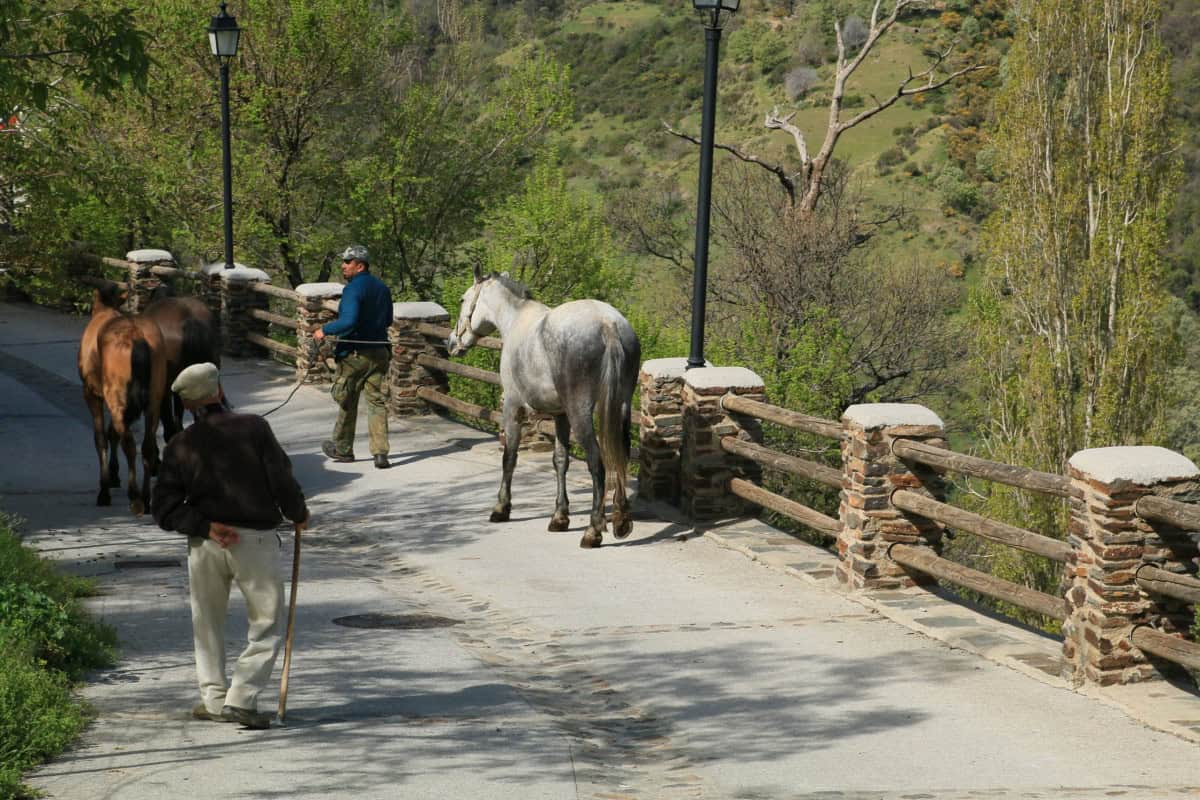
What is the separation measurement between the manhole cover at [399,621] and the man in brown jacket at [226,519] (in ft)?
8.37

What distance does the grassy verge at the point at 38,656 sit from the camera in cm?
676

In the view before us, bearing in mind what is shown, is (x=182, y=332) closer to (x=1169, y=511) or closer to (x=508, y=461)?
(x=508, y=461)

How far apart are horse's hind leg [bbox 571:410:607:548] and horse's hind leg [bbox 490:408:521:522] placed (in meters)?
0.87

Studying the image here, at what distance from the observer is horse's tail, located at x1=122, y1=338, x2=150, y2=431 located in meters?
13.4

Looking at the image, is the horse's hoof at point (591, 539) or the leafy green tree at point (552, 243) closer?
the horse's hoof at point (591, 539)

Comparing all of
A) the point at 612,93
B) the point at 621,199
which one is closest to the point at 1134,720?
the point at 621,199

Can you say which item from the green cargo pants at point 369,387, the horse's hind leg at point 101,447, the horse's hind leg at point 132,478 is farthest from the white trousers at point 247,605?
the green cargo pants at point 369,387

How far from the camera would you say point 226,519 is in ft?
24.3

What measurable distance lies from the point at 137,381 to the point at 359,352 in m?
2.93

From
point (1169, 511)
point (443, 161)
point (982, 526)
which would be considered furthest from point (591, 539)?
point (443, 161)

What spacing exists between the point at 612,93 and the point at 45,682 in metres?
91.5

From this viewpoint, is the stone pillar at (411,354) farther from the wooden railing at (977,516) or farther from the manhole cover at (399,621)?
the manhole cover at (399,621)

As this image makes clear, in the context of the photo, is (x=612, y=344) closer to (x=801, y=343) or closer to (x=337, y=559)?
(x=337, y=559)

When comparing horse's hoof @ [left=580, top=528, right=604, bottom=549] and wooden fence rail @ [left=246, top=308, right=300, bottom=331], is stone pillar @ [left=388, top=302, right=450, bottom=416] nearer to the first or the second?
wooden fence rail @ [left=246, top=308, right=300, bottom=331]
